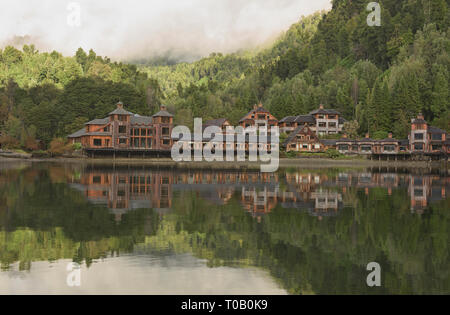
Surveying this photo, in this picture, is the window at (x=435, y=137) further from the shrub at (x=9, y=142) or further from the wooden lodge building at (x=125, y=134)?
the shrub at (x=9, y=142)

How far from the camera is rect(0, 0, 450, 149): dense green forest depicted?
10475 cm

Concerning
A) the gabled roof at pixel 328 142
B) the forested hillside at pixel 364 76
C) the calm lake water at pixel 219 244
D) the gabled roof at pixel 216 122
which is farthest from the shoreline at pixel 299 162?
the calm lake water at pixel 219 244

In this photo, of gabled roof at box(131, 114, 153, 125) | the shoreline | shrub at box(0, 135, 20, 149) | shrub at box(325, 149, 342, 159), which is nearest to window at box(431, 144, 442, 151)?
the shoreline

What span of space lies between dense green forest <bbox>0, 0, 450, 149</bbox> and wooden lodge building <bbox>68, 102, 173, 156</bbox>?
1038 cm

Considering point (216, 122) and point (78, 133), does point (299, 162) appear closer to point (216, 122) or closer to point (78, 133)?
point (216, 122)

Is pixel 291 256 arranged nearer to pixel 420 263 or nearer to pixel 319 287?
pixel 319 287

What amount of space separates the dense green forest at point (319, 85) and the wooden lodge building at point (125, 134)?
10.4 metres

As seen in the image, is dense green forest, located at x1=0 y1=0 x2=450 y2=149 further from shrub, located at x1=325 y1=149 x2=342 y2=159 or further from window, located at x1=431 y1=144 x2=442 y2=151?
shrub, located at x1=325 y1=149 x2=342 y2=159

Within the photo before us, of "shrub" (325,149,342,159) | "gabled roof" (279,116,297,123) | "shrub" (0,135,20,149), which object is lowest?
"shrub" (325,149,342,159)

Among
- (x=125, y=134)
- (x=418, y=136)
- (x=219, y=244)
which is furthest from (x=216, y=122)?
(x=219, y=244)

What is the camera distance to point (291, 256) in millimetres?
15016

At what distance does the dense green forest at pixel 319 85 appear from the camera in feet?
344

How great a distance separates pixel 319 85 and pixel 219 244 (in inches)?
5143

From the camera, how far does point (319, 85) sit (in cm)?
14188
